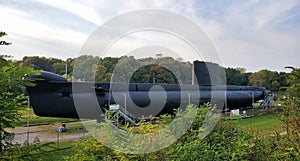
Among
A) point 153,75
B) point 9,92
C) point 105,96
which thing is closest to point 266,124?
point 105,96

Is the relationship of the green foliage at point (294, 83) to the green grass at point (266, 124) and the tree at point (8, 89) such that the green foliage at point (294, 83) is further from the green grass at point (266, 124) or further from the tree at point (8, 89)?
the tree at point (8, 89)

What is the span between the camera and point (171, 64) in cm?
4384

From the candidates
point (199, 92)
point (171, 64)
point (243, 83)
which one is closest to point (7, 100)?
point (199, 92)

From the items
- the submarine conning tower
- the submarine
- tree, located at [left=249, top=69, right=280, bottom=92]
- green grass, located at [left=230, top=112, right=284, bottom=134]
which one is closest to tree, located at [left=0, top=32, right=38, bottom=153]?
green grass, located at [left=230, top=112, right=284, bottom=134]

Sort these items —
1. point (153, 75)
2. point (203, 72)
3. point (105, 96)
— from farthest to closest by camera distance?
point (153, 75), point (203, 72), point (105, 96)

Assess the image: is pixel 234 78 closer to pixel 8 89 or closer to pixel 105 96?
pixel 105 96

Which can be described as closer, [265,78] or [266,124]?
[266,124]

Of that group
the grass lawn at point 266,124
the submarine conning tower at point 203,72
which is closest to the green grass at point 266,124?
the grass lawn at point 266,124

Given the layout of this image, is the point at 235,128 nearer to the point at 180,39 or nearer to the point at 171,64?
the point at 180,39

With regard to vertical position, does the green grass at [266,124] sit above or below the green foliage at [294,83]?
below

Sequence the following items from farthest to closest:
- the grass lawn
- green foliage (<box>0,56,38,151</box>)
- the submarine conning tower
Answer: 1. the submarine conning tower
2. the grass lawn
3. green foliage (<box>0,56,38,151</box>)

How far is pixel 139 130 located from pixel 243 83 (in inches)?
2701

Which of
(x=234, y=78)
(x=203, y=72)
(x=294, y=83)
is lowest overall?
(x=294, y=83)

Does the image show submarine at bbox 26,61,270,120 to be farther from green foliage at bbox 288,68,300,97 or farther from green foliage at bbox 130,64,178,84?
green foliage at bbox 130,64,178,84
